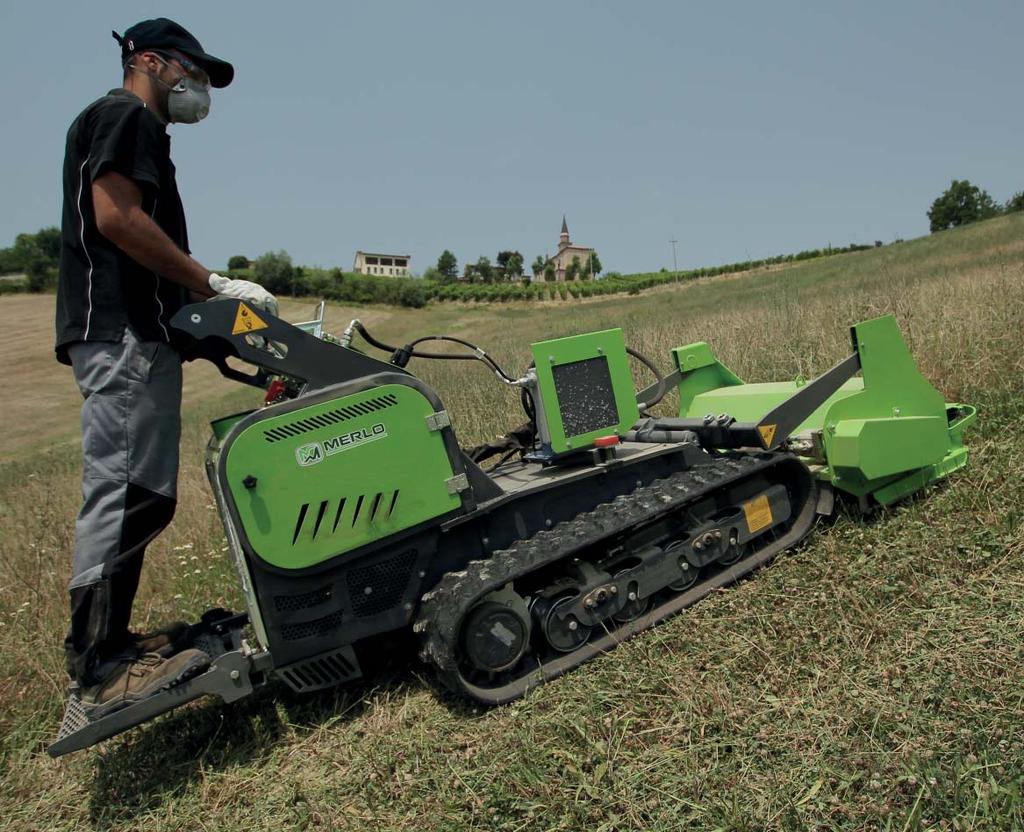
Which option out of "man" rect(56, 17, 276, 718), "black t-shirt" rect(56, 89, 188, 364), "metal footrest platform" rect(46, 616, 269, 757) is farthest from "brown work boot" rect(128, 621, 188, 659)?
"black t-shirt" rect(56, 89, 188, 364)

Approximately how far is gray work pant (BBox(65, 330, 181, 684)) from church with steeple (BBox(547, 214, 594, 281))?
82.8 metres

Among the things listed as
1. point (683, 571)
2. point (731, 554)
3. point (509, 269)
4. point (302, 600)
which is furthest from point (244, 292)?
point (509, 269)

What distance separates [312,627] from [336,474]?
2.21 feet

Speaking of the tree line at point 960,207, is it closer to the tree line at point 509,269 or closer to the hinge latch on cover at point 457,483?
the tree line at point 509,269

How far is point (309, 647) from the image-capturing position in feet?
10.8

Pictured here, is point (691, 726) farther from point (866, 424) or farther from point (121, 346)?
point (121, 346)

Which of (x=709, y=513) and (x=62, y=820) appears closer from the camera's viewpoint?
(x=62, y=820)

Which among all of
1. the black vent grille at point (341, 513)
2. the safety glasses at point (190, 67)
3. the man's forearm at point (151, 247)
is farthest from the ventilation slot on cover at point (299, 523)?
the safety glasses at point (190, 67)

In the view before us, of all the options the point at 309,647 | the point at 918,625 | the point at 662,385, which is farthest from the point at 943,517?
the point at 309,647

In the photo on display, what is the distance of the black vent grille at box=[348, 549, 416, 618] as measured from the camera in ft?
11.0

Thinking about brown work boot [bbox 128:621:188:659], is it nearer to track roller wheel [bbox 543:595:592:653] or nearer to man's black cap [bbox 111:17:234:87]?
track roller wheel [bbox 543:595:592:653]

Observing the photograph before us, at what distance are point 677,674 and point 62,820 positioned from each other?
2590 millimetres

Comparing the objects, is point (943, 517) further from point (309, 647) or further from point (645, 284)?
point (645, 284)

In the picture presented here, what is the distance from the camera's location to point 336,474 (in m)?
3.21
